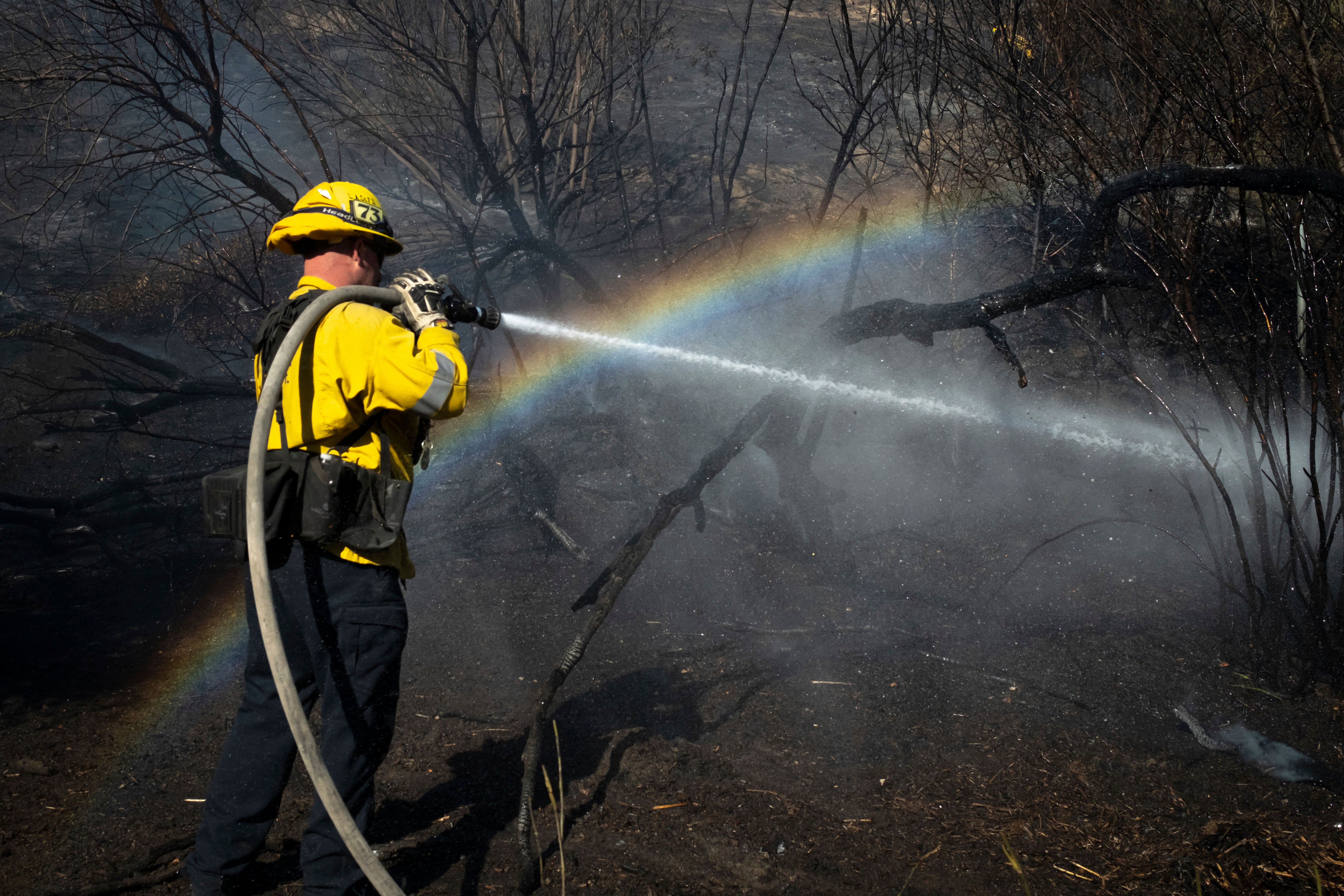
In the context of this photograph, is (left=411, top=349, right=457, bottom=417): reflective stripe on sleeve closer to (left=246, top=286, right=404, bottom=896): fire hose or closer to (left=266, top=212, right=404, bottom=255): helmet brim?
(left=246, top=286, right=404, bottom=896): fire hose

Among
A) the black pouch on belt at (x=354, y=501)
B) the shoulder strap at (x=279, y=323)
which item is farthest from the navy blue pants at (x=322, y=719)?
the shoulder strap at (x=279, y=323)

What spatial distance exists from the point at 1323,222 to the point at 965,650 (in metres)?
4.95

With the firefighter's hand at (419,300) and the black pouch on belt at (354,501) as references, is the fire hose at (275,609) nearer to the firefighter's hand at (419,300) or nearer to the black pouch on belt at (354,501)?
the black pouch on belt at (354,501)

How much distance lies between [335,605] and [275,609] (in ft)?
0.54

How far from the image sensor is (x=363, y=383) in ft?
7.93

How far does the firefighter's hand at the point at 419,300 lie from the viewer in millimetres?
2639

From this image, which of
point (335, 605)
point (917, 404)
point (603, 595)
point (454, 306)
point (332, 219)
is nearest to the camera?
point (335, 605)

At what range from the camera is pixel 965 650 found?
179 inches

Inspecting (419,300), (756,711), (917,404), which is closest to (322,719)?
(419,300)

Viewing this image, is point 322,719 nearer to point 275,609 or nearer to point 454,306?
point 275,609

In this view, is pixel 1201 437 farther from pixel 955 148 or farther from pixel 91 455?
pixel 91 455

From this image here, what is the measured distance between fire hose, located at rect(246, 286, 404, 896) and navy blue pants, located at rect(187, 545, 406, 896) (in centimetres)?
12

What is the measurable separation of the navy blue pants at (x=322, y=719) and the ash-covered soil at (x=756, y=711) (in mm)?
313

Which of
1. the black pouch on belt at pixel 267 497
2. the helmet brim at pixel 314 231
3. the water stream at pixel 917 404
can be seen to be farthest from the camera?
the water stream at pixel 917 404
